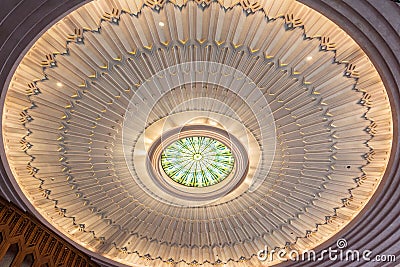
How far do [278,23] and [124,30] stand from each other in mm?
1279

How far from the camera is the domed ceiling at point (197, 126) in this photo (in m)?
2.92

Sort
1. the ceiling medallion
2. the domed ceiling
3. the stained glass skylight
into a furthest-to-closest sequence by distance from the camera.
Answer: the stained glass skylight
the ceiling medallion
the domed ceiling

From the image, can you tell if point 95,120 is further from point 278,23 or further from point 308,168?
point 308,168

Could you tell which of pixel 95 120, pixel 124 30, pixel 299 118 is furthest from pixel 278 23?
pixel 95 120

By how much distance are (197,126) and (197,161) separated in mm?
490

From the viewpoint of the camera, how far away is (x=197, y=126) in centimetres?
362

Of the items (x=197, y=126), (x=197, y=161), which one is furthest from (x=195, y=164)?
(x=197, y=126)

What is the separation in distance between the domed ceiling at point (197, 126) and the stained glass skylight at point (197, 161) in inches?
0.6

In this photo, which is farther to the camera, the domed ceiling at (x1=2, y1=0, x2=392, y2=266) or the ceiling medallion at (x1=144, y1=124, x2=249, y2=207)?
the ceiling medallion at (x1=144, y1=124, x2=249, y2=207)

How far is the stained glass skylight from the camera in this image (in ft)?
12.5

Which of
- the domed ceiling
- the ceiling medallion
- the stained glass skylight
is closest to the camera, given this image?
the domed ceiling

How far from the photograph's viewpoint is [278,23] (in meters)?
2.86

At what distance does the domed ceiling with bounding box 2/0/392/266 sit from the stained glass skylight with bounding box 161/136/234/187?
→ 0.01m

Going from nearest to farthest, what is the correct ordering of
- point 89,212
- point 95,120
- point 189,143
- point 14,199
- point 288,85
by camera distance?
point 288,85 → point 95,120 → point 189,143 → point 14,199 → point 89,212
